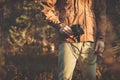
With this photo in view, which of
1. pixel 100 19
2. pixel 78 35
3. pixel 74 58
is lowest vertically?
pixel 74 58

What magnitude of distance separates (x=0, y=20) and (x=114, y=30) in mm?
2067

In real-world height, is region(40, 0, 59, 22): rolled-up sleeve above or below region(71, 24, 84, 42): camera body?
above

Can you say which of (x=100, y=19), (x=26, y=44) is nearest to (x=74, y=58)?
(x=100, y=19)

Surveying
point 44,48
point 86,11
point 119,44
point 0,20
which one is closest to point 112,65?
point 119,44

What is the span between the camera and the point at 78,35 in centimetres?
357

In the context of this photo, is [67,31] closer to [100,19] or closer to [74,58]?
[74,58]

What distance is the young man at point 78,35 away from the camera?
3.58 meters

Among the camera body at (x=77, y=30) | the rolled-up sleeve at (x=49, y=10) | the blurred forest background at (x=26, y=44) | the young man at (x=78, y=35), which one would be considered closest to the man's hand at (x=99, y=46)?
the young man at (x=78, y=35)

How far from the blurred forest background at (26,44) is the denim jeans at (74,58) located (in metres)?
2.53

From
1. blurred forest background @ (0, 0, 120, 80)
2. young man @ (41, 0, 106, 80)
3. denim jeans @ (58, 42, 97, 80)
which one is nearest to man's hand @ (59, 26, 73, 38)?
young man @ (41, 0, 106, 80)

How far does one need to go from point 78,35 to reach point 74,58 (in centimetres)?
23

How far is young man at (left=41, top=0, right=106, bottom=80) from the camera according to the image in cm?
358

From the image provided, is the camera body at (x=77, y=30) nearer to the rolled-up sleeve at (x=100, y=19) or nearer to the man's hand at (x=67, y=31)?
the man's hand at (x=67, y=31)

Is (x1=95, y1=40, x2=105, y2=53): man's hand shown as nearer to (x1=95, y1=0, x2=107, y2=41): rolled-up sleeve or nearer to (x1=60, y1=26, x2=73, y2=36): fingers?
(x1=95, y1=0, x2=107, y2=41): rolled-up sleeve
